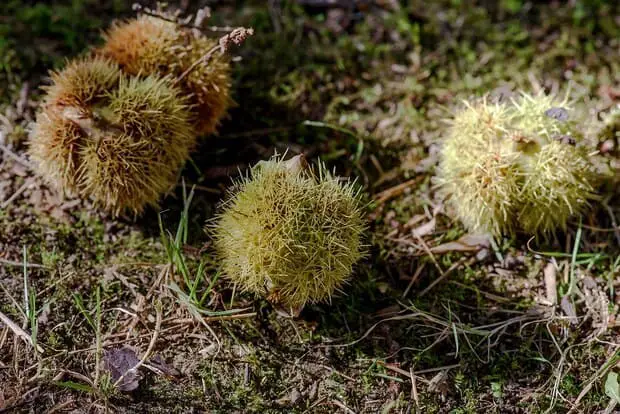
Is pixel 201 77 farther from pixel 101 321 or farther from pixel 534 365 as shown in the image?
pixel 534 365

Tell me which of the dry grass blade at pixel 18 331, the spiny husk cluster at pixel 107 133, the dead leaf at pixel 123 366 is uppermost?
the spiny husk cluster at pixel 107 133

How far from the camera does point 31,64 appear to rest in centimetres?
302

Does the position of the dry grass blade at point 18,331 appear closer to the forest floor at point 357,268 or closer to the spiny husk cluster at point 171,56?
the forest floor at point 357,268

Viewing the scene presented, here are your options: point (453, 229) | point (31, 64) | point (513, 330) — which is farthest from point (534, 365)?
point (31, 64)

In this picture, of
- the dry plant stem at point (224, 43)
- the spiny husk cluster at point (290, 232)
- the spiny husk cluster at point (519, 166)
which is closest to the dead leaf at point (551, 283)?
the spiny husk cluster at point (519, 166)

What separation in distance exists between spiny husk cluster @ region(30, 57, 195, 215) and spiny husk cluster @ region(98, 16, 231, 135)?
9 cm

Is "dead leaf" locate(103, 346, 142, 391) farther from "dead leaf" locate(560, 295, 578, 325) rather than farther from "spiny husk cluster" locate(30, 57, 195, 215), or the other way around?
"dead leaf" locate(560, 295, 578, 325)

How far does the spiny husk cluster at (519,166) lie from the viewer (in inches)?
92.9

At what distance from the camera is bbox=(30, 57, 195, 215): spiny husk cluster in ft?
7.48

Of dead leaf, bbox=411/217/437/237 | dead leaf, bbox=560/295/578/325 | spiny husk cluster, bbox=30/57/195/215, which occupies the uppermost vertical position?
spiny husk cluster, bbox=30/57/195/215

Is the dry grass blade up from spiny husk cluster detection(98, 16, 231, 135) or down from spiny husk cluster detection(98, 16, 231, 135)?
down

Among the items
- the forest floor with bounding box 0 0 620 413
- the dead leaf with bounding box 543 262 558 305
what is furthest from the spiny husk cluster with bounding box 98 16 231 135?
the dead leaf with bounding box 543 262 558 305

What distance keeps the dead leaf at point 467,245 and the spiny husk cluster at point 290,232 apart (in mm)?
585

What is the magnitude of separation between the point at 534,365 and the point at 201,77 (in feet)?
5.29
